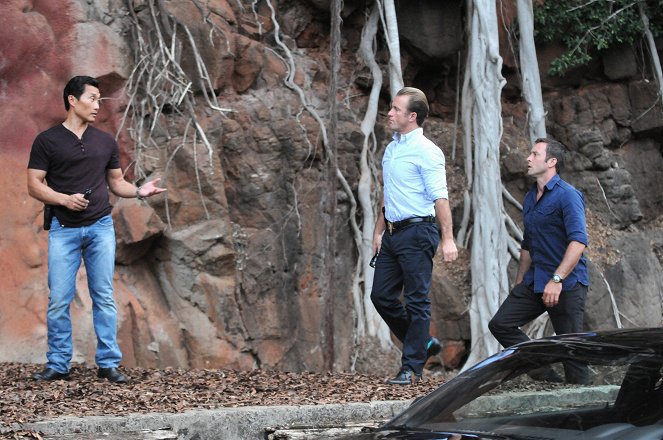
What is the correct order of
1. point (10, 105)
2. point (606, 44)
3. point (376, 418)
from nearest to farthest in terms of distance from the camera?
point (376, 418) → point (10, 105) → point (606, 44)

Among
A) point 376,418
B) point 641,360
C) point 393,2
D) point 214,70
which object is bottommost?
point 376,418

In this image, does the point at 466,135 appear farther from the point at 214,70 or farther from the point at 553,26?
the point at 214,70

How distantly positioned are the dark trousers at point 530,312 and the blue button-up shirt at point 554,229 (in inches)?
3.3

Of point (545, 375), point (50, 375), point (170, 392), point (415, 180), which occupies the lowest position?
point (170, 392)

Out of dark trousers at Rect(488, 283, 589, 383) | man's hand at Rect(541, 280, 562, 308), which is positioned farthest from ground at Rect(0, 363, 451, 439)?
man's hand at Rect(541, 280, 562, 308)

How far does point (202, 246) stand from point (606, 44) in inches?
245

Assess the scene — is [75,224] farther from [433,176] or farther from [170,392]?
[433,176]

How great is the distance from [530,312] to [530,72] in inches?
230

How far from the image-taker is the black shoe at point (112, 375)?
21.6ft

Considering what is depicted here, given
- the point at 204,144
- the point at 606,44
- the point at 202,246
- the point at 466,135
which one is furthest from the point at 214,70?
the point at 606,44

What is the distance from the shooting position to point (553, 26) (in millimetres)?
13055

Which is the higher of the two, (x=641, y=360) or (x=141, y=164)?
(x=141, y=164)

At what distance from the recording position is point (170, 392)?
625 centimetres

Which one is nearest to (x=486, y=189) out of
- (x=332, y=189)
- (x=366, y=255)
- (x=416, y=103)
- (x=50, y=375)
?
(x=366, y=255)
